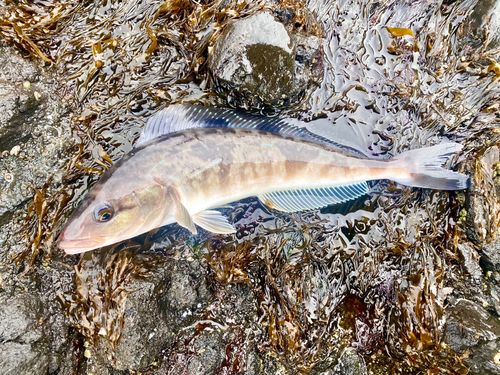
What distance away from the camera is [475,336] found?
10.1ft

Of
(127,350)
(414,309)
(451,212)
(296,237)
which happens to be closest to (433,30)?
(451,212)

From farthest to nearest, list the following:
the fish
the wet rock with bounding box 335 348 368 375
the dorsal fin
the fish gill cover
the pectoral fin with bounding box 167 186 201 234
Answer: the wet rock with bounding box 335 348 368 375
the fish gill cover
the dorsal fin
the pectoral fin with bounding box 167 186 201 234
the fish

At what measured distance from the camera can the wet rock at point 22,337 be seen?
2783 millimetres

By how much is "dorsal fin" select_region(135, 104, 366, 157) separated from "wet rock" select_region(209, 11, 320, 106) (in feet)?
0.80

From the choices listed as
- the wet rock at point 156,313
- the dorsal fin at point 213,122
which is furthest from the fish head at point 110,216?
the wet rock at point 156,313

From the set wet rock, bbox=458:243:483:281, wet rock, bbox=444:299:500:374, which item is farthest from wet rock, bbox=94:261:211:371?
wet rock, bbox=458:243:483:281

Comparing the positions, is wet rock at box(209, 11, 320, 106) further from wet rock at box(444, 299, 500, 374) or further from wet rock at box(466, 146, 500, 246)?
wet rock at box(444, 299, 500, 374)

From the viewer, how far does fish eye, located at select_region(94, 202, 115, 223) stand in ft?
8.20

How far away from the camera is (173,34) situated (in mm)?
3232

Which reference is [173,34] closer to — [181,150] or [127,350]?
[181,150]

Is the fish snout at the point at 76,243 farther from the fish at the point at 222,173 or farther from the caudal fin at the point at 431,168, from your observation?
the caudal fin at the point at 431,168

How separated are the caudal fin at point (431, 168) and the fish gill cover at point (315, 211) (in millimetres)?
266

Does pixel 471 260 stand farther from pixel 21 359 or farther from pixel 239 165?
pixel 21 359

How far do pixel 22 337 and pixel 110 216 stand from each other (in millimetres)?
1630
